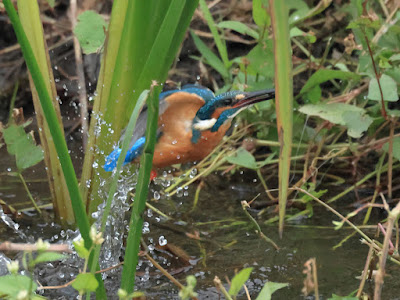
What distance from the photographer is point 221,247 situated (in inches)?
77.9

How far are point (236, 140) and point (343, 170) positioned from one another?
15.6 inches

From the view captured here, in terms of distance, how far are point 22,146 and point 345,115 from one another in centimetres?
95

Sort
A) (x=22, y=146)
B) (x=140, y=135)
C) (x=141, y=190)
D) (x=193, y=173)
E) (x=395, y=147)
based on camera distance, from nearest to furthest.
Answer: (x=141, y=190) < (x=140, y=135) < (x=22, y=146) < (x=395, y=147) < (x=193, y=173)

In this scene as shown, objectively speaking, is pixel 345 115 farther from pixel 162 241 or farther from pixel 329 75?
pixel 162 241

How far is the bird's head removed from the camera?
1.79 metres

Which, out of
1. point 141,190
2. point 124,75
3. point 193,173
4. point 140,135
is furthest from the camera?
point 193,173

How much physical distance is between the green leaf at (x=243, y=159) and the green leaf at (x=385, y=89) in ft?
1.40

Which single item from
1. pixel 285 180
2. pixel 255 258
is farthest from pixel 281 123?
pixel 255 258

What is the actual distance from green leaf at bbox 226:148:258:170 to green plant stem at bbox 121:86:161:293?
99 centimetres

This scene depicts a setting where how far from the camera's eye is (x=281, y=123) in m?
1.03

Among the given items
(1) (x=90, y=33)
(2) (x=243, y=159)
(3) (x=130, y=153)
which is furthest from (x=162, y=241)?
(1) (x=90, y=33)

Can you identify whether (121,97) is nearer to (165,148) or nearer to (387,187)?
(165,148)

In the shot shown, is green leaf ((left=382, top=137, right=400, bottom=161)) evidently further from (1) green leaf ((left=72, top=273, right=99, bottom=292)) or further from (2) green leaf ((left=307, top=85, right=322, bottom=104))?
(1) green leaf ((left=72, top=273, right=99, bottom=292))

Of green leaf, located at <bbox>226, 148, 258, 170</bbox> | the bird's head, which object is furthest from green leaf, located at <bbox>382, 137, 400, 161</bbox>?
the bird's head
